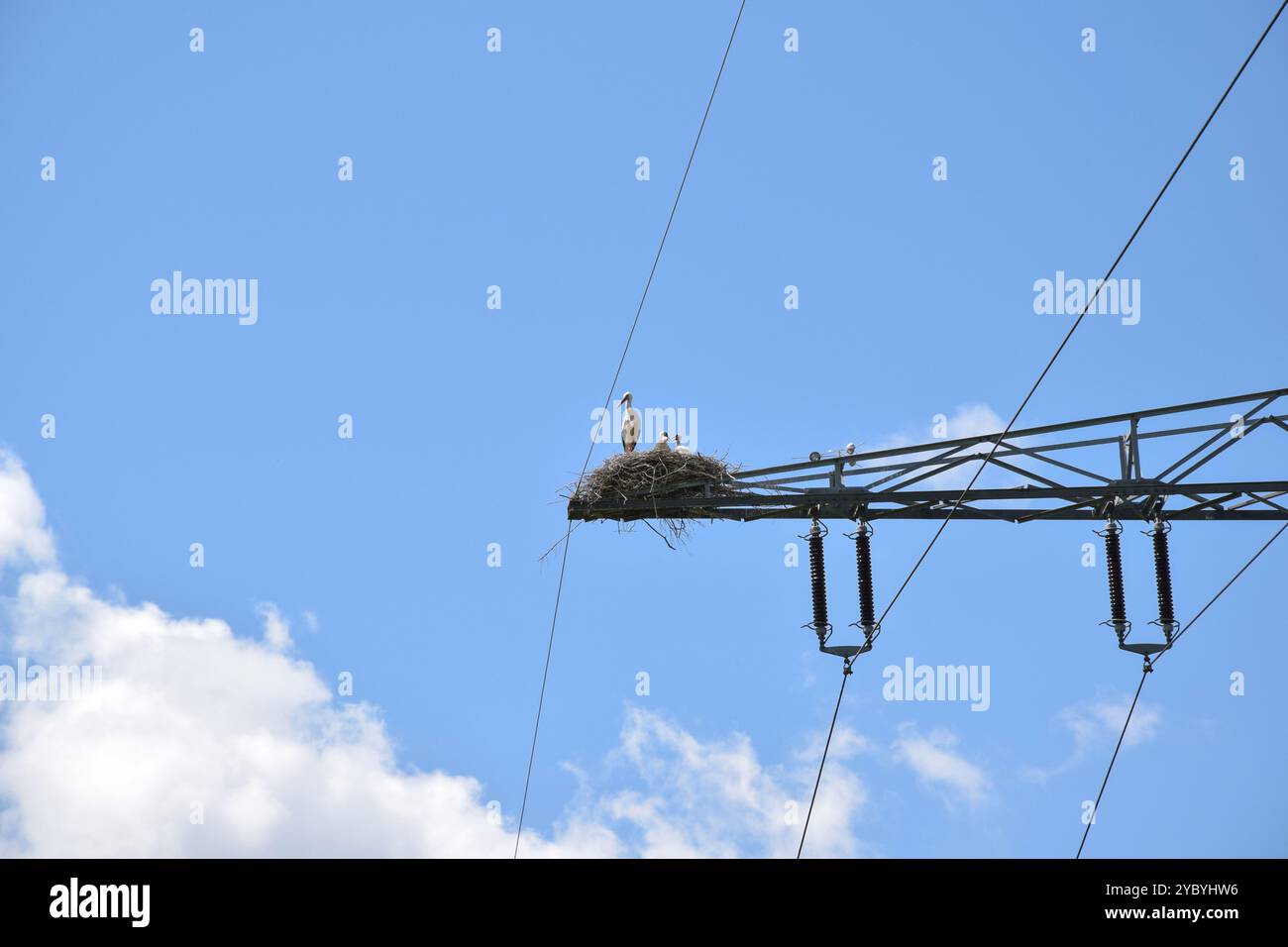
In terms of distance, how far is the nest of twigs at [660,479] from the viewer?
58.0 feet

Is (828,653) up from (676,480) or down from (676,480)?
down

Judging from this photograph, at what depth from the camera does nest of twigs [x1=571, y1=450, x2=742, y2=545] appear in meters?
17.7

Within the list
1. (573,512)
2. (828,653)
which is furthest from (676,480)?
A: (828,653)

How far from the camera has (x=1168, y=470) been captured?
17.3 meters

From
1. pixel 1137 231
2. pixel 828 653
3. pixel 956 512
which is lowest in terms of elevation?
pixel 828 653

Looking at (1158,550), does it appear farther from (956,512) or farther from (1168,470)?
(956,512)

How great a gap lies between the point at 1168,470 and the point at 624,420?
559 centimetres

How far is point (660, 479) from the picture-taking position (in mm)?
17781
